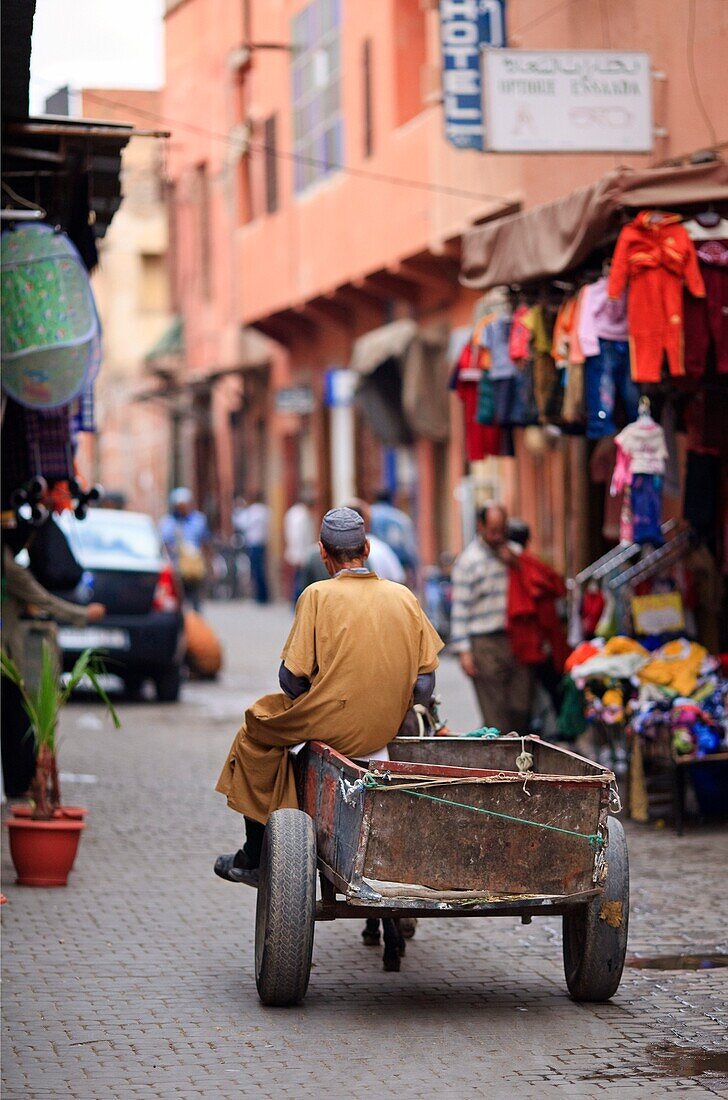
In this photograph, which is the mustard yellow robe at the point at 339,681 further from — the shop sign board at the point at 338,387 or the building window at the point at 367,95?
the shop sign board at the point at 338,387

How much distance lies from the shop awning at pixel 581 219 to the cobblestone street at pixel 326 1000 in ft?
10.4

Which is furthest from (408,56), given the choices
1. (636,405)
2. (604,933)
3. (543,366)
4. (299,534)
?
(604,933)

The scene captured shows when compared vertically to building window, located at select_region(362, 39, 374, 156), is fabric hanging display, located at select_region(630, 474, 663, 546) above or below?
below

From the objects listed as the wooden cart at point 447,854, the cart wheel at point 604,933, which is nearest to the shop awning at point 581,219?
the cart wheel at point 604,933

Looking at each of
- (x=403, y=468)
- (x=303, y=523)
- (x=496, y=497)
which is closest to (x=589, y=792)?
(x=496, y=497)

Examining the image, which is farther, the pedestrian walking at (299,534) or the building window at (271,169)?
the building window at (271,169)

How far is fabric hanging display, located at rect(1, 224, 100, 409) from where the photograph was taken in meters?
9.88

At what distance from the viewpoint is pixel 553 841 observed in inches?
256

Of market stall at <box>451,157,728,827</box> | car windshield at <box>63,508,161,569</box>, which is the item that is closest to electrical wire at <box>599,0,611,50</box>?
market stall at <box>451,157,728,827</box>

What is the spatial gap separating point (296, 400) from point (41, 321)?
71.9 feet

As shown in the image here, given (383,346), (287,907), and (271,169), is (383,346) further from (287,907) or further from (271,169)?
(287,907)

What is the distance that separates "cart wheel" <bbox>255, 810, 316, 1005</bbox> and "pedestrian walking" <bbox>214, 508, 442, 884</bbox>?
42 centimetres

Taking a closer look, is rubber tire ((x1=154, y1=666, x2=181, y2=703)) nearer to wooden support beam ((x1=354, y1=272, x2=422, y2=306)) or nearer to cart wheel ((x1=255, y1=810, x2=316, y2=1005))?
wooden support beam ((x1=354, y1=272, x2=422, y2=306))

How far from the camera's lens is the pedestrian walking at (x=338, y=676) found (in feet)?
23.1
